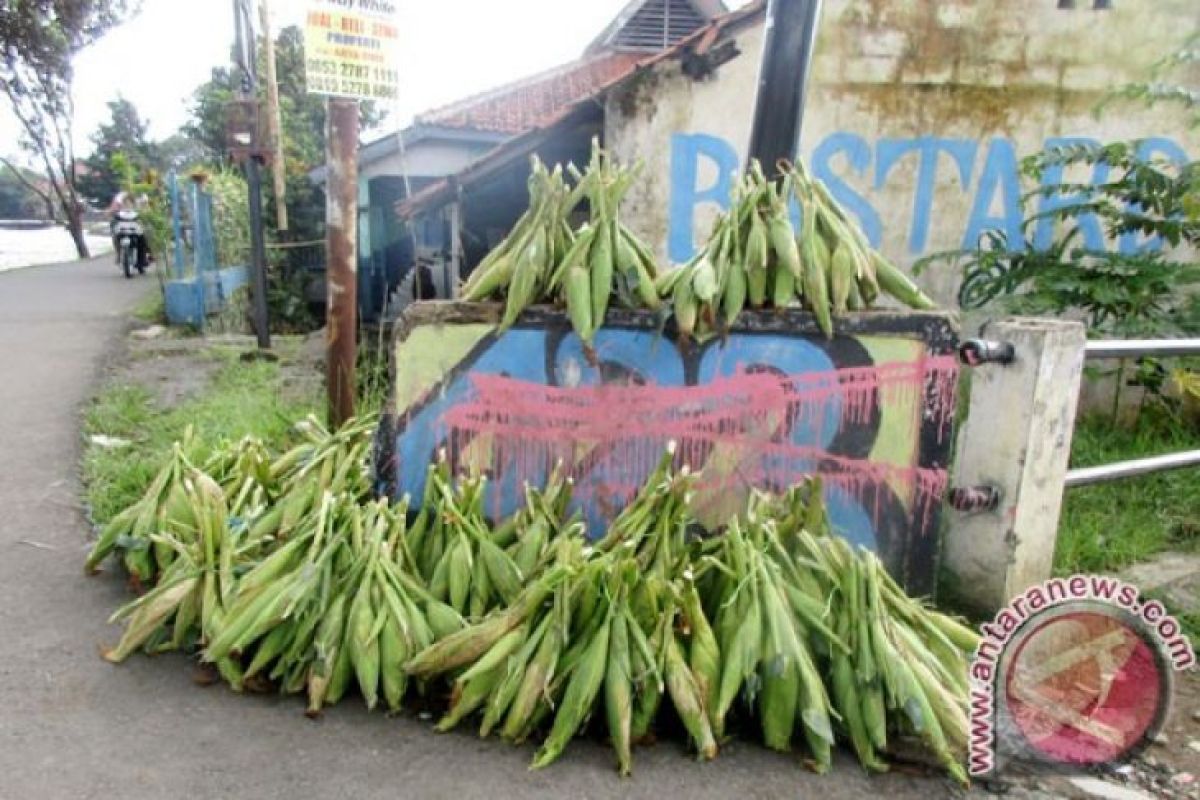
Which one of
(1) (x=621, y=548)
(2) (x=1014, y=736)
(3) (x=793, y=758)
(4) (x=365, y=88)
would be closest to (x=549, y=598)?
(1) (x=621, y=548)

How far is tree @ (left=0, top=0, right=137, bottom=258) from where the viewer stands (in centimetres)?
2158

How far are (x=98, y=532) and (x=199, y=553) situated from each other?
5.33 feet

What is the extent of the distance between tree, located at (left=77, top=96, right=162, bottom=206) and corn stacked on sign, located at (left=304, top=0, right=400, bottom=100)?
34.9 metres

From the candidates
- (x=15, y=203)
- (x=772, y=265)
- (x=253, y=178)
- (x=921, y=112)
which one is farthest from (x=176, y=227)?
(x=15, y=203)

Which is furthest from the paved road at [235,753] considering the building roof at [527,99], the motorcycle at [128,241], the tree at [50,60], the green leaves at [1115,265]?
the tree at [50,60]

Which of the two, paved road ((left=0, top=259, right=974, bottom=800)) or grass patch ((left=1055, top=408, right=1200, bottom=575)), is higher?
grass patch ((left=1055, top=408, right=1200, bottom=575))

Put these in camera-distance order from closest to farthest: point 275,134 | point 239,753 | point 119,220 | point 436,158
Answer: point 239,753 < point 436,158 < point 275,134 < point 119,220

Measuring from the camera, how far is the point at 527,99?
15219 millimetres

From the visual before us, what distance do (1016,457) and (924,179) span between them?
4.20 meters

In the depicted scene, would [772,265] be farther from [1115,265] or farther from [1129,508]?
[1115,265]

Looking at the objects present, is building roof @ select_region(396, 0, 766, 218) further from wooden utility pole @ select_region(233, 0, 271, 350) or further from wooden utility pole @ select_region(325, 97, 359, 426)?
wooden utility pole @ select_region(325, 97, 359, 426)

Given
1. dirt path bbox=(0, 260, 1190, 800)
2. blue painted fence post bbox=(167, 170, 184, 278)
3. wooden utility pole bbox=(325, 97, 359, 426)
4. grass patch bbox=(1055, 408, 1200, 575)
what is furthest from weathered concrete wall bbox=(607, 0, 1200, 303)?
blue painted fence post bbox=(167, 170, 184, 278)

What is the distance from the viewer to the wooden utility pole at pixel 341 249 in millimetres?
4996

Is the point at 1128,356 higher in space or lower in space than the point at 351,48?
lower
